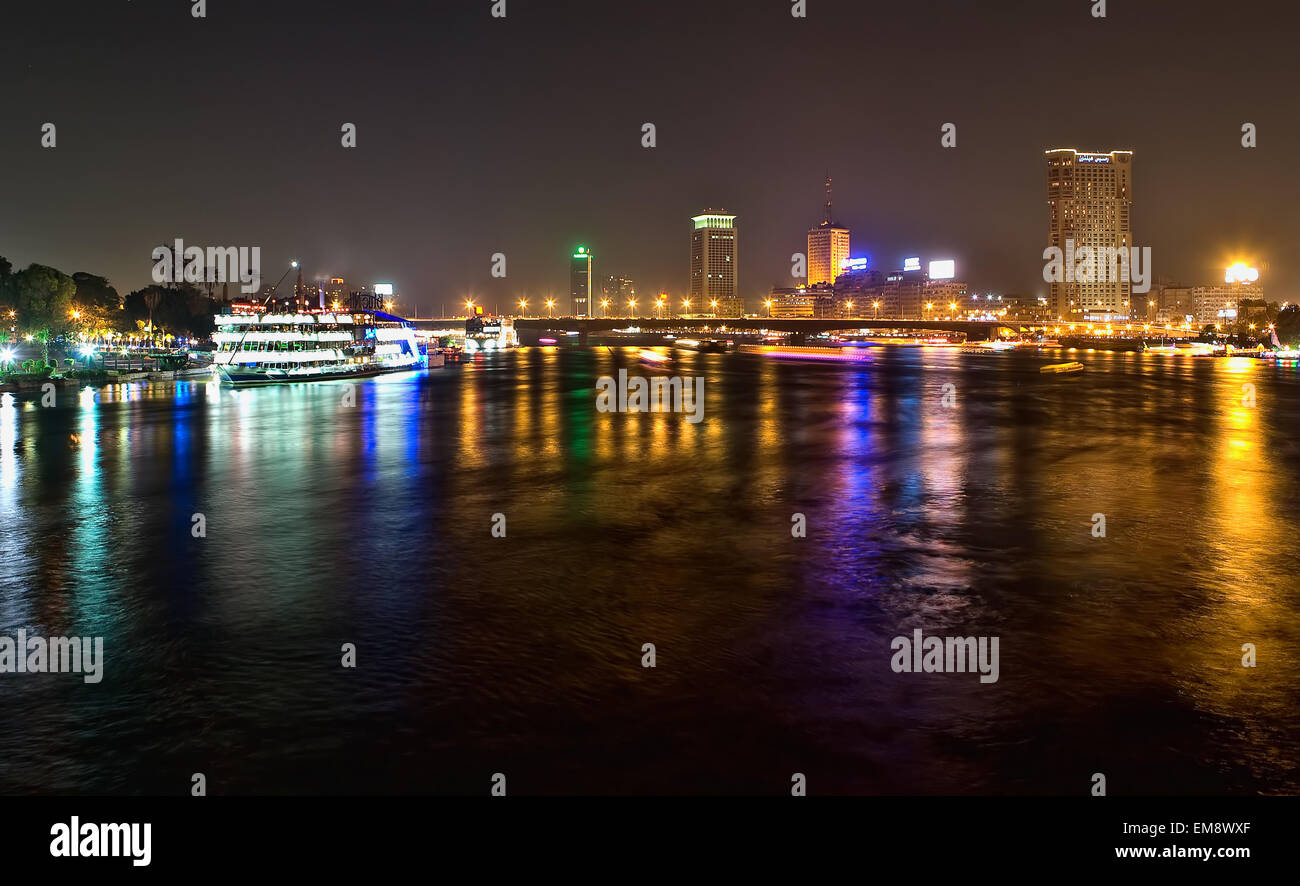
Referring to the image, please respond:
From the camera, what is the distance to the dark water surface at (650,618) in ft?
38.4

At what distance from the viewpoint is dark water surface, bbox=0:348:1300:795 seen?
461 inches

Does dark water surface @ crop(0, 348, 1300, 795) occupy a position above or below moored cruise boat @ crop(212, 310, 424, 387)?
below

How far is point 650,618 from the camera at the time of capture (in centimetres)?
1764

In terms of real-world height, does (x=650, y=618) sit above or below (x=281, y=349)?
below

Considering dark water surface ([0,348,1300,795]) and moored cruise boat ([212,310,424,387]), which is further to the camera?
moored cruise boat ([212,310,424,387])

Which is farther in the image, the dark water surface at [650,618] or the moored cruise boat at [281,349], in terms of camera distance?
the moored cruise boat at [281,349]

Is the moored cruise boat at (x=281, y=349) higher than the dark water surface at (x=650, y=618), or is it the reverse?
the moored cruise boat at (x=281, y=349)

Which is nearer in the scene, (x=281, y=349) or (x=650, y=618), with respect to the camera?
(x=650, y=618)
